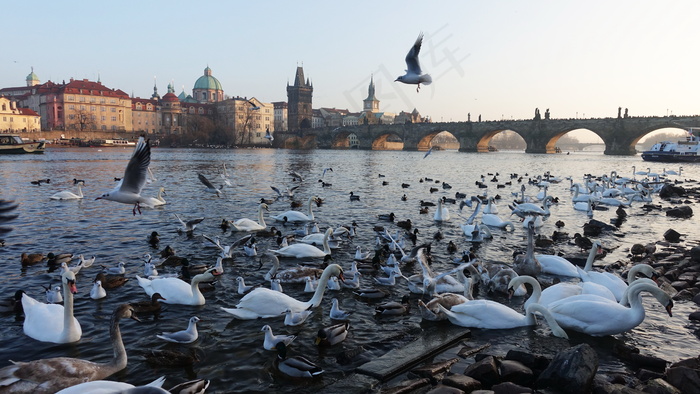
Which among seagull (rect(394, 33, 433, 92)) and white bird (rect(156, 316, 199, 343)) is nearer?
white bird (rect(156, 316, 199, 343))

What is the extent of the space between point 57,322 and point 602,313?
27.3ft

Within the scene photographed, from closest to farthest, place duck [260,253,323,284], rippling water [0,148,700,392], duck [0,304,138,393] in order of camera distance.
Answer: duck [0,304,138,393]
rippling water [0,148,700,392]
duck [260,253,323,284]

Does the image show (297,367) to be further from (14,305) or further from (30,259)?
(30,259)

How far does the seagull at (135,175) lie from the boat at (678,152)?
7001 centimetres

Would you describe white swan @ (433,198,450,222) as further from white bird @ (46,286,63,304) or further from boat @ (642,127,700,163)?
boat @ (642,127,700,163)

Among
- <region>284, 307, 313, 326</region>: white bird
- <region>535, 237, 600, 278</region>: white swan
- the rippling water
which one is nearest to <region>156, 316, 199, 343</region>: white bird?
the rippling water

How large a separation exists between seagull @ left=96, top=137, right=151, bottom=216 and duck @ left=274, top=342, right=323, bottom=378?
4369 millimetres

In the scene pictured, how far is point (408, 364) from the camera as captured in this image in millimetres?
5934

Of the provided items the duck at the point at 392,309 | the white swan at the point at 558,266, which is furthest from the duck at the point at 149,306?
the white swan at the point at 558,266

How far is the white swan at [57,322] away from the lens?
21.3 feet

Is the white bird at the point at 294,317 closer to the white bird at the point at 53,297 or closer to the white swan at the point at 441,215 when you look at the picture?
the white bird at the point at 53,297

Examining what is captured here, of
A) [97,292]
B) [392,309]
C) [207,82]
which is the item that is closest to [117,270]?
[97,292]

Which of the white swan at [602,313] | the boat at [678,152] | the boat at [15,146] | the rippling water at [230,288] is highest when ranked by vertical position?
the boat at [678,152]

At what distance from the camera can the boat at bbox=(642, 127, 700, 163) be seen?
58875 millimetres
